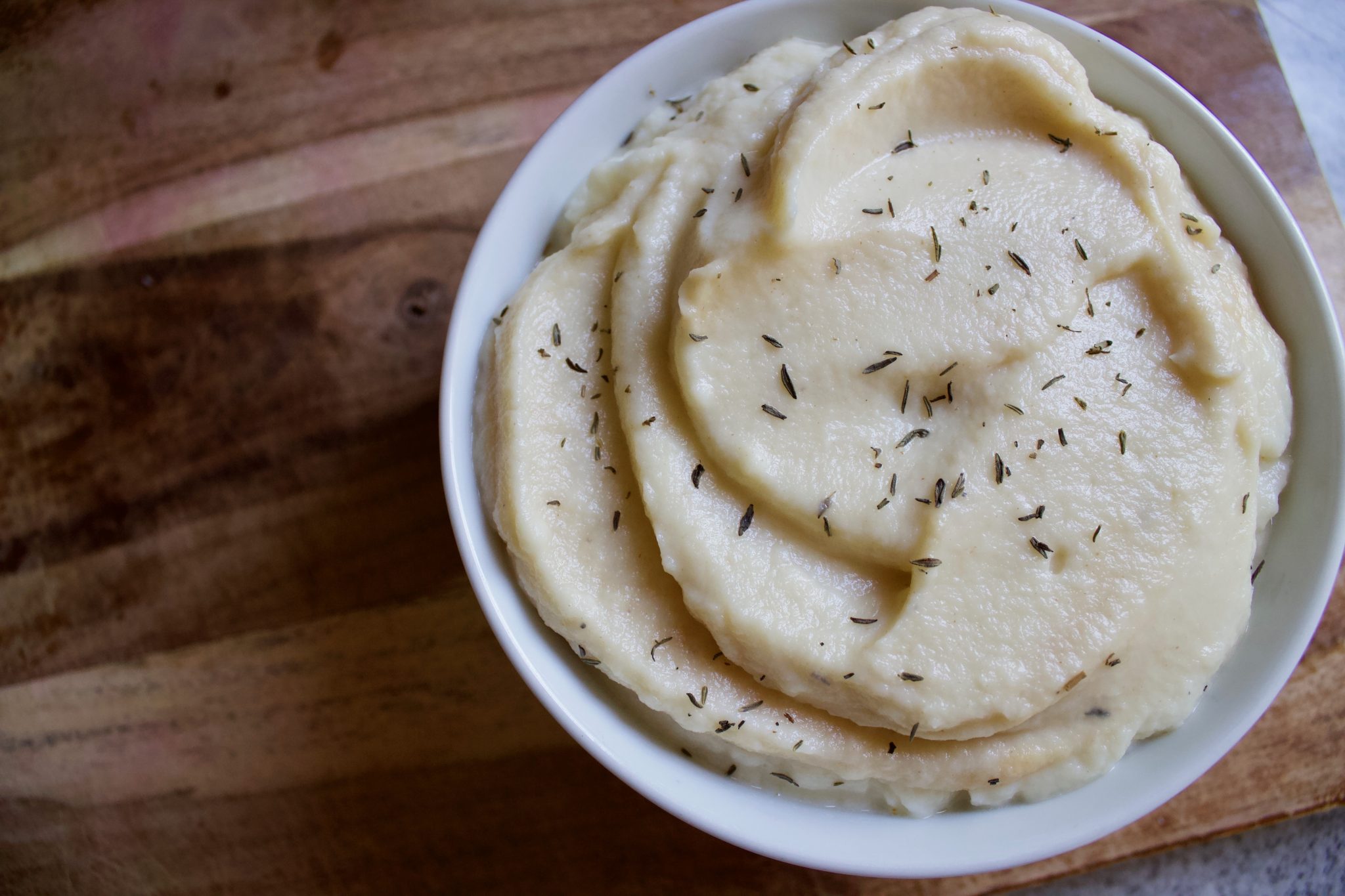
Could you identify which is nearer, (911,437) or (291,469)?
(911,437)

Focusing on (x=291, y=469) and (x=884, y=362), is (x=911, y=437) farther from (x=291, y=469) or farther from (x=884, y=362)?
(x=291, y=469)

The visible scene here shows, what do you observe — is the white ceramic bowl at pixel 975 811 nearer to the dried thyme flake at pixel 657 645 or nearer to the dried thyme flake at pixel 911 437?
the dried thyme flake at pixel 657 645

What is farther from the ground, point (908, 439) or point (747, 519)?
point (908, 439)

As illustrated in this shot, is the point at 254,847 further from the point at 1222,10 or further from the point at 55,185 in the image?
the point at 1222,10

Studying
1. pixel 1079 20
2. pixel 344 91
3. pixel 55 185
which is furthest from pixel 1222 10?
pixel 55 185

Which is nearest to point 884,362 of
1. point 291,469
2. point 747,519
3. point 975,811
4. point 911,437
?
point 911,437
